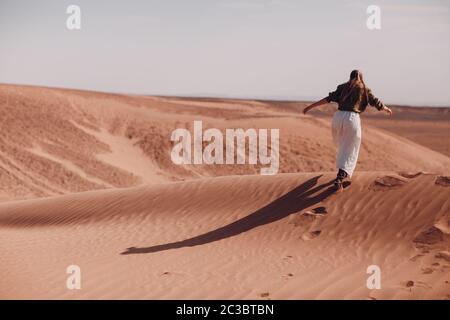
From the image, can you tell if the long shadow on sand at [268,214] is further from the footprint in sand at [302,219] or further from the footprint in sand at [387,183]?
the footprint in sand at [387,183]

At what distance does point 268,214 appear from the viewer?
1002cm

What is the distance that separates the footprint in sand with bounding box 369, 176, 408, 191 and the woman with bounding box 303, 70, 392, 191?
0.57m

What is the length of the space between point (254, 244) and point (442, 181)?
2949 mm

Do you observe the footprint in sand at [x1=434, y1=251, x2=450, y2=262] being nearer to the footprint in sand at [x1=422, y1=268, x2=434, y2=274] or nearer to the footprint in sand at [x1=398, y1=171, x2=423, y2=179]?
the footprint in sand at [x1=422, y1=268, x2=434, y2=274]

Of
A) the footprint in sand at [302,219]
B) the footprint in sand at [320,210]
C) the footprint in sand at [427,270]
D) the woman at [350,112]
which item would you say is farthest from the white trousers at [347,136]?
the footprint in sand at [427,270]

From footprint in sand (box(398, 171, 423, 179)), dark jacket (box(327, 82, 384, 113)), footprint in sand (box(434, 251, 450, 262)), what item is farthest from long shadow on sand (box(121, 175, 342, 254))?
footprint in sand (box(434, 251, 450, 262))

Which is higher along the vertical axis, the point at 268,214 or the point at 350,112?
the point at 350,112

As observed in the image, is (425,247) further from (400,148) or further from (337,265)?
(400,148)

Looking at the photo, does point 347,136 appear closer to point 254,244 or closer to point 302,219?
point 302,219

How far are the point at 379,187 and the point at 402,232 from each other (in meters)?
1.34

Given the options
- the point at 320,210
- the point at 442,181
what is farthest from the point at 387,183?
the point at 320,210

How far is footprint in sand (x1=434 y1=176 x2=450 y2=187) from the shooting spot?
30.4ft

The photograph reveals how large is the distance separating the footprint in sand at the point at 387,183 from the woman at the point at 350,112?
569mm
